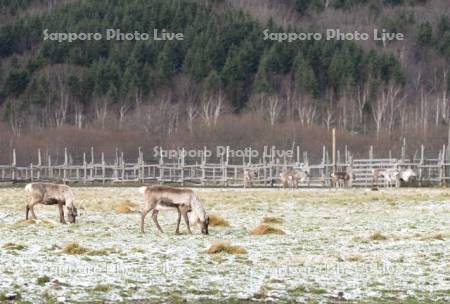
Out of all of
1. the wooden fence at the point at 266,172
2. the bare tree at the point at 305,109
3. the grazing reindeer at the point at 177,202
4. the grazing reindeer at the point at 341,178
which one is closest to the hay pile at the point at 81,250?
the grazing reindeer at the point at 177,202

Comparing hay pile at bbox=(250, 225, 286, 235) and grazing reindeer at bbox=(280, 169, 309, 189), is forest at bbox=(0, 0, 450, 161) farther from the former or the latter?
hay pile at bbox=(250, 225, 286, 235)

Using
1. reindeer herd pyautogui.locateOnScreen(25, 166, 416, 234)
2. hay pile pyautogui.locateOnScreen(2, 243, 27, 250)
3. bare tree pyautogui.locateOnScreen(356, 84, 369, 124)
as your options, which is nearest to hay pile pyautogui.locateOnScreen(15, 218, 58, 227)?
reindeer herd pyautogui.locateOnScreen(25, 166, 416, 234)

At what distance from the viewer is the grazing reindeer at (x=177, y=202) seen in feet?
85.4

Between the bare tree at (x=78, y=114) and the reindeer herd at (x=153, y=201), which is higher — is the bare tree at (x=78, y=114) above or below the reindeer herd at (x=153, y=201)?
above

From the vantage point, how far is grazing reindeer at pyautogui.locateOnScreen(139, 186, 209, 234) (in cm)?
2602

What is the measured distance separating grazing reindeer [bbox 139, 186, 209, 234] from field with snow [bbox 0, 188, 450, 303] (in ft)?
1.65

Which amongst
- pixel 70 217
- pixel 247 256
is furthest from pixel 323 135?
pixel 247 256

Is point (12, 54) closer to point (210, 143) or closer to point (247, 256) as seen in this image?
point (210, 143)

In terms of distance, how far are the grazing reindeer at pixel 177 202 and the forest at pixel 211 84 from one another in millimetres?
71371

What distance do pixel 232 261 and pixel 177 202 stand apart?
20.8 ft

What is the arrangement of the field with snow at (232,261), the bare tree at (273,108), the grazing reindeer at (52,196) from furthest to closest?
the bare tree at (273,108) < the grazing reindeer at (52,196) < the field with snow at (232,261)

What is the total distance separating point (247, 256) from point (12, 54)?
372ft

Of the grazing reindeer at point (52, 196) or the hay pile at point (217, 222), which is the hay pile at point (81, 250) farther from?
the grazing reindeer at point (52, 196)

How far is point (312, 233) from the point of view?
2623cm
